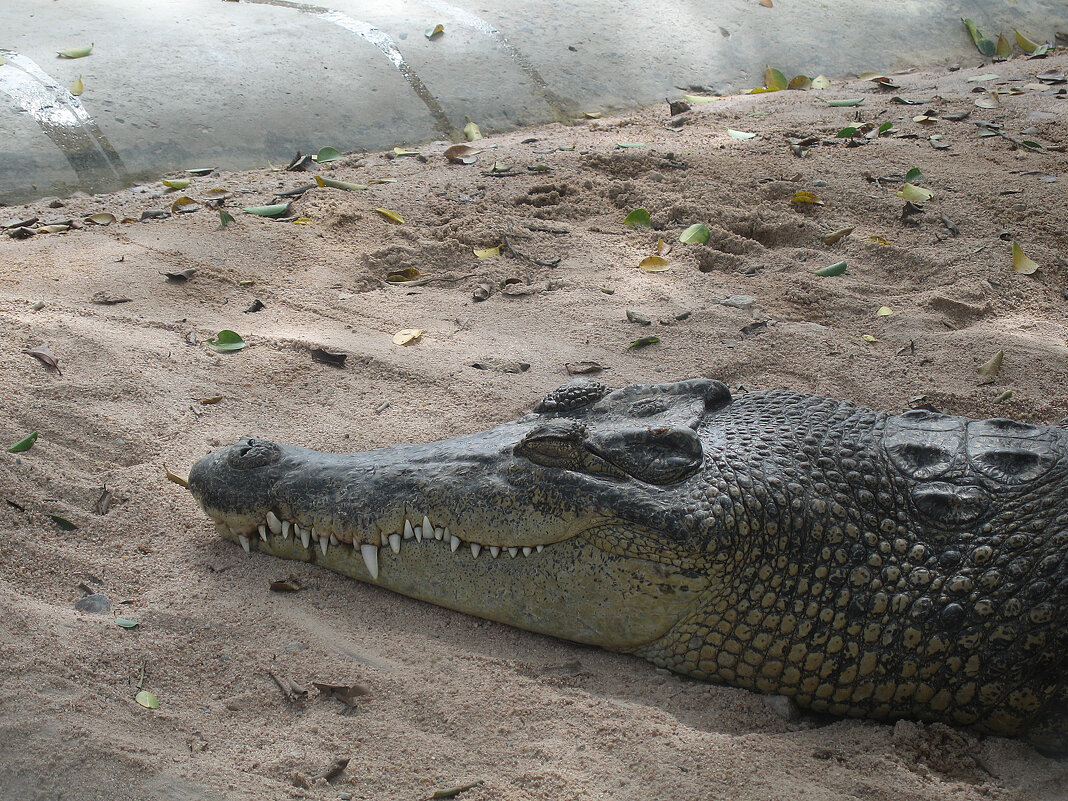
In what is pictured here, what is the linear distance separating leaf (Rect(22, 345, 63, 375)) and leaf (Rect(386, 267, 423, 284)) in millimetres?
1779

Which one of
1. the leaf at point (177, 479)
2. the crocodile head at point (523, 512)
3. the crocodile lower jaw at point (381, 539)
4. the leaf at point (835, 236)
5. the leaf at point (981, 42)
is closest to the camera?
the crocodile head at point (523, 512)

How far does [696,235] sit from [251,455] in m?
3.14

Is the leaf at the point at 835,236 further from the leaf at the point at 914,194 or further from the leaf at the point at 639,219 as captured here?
the leaf at the point at 639,219

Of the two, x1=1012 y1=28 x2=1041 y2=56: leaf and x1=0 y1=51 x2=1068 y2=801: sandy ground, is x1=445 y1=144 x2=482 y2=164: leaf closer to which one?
x1=0 y1=51 x2=1068 y2=801: sandy ground

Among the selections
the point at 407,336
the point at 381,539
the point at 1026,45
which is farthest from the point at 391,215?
the point at 1026,45

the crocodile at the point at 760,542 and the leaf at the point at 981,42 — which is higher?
the leaf at the point at 981,42

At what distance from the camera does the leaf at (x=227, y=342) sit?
4.15 meters

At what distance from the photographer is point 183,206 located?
544cm

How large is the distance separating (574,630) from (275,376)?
2.02 metres

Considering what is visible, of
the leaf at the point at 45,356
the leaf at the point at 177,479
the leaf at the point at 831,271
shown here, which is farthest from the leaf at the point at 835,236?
the leaf at the point at 45,356

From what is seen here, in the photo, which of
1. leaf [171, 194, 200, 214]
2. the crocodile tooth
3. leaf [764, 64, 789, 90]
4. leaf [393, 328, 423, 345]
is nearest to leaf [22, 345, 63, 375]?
leaf [393, 328, 423, 345]

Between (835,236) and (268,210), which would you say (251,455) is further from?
(835,236)

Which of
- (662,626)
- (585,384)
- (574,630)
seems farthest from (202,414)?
(662,626)

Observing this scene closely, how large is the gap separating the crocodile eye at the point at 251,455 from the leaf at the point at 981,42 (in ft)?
28.6
